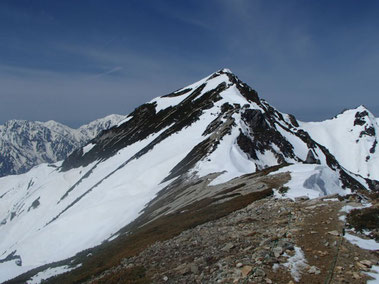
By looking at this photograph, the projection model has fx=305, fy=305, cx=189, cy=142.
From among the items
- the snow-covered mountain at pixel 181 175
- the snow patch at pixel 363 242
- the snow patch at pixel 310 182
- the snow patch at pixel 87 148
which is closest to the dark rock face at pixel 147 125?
the snow-covered mountain at pixel 181 175

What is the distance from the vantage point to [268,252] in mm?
16969

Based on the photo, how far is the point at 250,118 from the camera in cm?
9331

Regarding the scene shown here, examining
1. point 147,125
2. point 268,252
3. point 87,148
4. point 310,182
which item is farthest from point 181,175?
point 87,148

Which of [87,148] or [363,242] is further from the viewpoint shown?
[87,148]

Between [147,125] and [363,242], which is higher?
[147,125]

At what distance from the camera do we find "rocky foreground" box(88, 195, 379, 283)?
1480cm

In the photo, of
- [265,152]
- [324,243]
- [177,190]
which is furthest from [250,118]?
[324,243]

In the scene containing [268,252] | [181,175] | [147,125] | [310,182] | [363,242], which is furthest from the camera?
[147,125]

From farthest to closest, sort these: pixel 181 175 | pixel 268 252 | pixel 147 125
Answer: pixel 147 125 → pixel 181 175 → pixel 268 252

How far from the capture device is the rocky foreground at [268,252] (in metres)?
14.8

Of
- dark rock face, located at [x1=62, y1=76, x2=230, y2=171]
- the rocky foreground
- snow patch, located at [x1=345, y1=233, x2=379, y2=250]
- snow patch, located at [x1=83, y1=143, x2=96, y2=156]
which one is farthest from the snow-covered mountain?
snow patch, located at [x1=83, y1=143, x2=96, y2=156]

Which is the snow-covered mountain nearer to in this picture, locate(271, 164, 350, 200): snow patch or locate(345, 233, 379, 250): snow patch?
locate(271, 164, 350, 200): snow patch

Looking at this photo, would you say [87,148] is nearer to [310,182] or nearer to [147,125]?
[147,125]

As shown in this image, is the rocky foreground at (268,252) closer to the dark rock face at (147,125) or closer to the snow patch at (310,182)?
the snow patch at (310,182)
